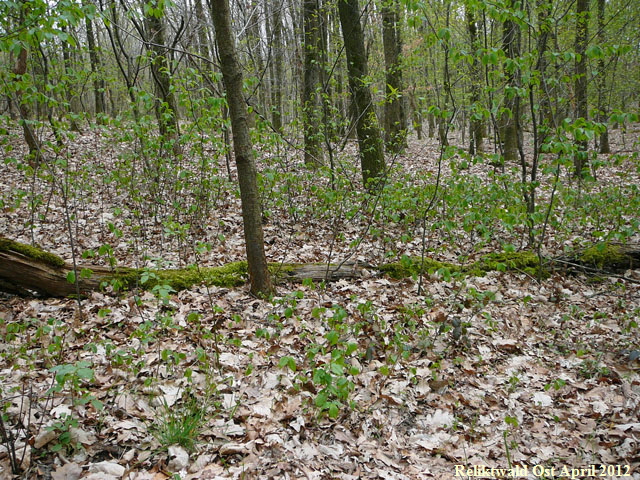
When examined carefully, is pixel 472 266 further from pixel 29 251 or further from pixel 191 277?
pixel 29 251

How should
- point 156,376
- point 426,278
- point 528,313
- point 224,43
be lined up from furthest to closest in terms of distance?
point 426,278 < point 528,313 < point 224,43 < point 156,376

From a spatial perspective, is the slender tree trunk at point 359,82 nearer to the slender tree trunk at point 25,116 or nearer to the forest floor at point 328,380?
the forest floor at point 328,380

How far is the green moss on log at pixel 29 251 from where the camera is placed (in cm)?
407

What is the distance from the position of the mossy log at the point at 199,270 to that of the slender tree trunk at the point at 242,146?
450 mm

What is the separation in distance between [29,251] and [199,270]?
1.72m

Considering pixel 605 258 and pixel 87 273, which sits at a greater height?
pixel 87 273

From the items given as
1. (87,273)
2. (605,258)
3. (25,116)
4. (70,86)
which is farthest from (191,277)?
(70,86)

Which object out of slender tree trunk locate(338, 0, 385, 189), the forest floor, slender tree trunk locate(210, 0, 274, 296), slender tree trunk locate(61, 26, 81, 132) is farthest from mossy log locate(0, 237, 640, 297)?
slender tree trunk locate(338, 0, 385, 189)

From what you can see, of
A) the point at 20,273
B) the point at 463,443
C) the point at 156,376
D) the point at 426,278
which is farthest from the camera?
the point at 426,278

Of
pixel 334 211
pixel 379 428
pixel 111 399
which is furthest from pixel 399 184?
pixel 111 399

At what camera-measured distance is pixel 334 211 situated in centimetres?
694

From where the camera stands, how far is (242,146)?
402 centimetres

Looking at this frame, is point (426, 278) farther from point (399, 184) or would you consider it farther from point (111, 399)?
point (111, 399)

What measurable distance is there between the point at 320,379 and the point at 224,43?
125 inches
